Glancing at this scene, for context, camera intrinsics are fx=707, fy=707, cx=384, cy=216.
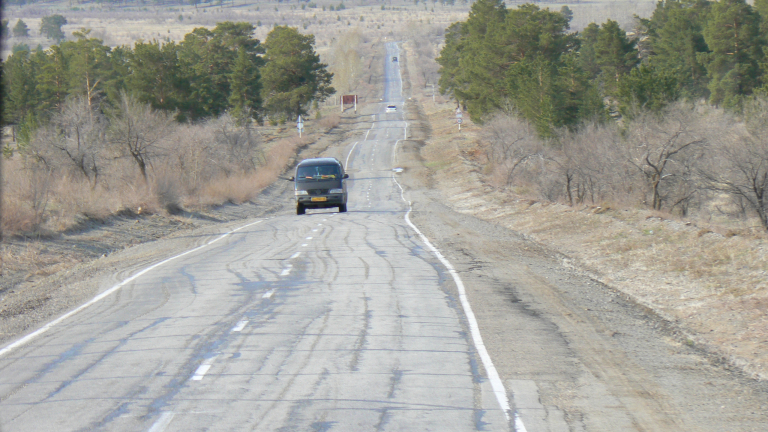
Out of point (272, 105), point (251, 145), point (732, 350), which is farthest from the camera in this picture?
point (272, 105)

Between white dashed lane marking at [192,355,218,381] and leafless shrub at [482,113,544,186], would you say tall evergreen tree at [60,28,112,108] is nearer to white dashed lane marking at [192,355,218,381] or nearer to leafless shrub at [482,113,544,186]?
leafless shrub at [482,113,544,186]

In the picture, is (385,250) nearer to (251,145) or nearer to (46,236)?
(46,236)

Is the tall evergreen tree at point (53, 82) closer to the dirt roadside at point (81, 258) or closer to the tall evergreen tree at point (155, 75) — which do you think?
the tall evergreen tree at point (155, 75)

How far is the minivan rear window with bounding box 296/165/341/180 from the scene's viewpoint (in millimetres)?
28606

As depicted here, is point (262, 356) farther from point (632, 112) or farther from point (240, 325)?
point (632, 112)

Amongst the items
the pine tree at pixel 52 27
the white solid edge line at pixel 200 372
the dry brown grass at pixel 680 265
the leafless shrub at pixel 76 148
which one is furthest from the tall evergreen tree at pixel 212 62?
the pine tree at pixel 52 27

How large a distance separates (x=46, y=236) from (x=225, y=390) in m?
15.0

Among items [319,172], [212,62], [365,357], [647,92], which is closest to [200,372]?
[365,357]

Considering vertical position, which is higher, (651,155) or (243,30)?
(243,30)

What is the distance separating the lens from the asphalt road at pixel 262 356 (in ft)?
20.0

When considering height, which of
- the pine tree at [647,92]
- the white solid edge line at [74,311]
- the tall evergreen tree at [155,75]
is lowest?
the white solid edge line at [74,311]

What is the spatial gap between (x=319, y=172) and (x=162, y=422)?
23003 mm

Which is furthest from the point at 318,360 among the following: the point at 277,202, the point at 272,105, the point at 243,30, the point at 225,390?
the point at 243,30

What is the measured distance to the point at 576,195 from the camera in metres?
39.5
